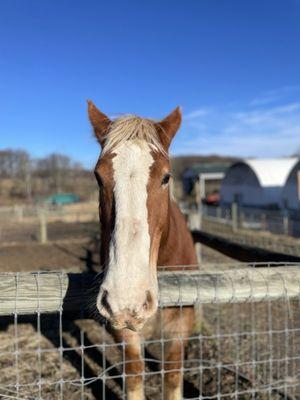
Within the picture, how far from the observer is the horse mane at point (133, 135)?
222 centimetres

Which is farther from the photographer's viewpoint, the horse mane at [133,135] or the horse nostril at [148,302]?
the horse mane at [133,135]

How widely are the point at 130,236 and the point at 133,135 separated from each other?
2.32 feet

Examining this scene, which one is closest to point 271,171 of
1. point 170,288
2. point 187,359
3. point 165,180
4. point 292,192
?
point 292,192

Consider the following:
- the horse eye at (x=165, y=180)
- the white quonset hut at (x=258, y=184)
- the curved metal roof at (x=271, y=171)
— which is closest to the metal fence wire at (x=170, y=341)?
the horse eye at (x=165, y=180)

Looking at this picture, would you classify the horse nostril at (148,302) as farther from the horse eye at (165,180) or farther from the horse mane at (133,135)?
the horse mane at (133,135)

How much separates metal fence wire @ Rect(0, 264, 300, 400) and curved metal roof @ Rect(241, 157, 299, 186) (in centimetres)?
2599

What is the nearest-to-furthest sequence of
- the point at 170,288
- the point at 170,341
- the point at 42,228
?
1. the point at 170,288
2. the point at 170,341
3. the point at 42,228

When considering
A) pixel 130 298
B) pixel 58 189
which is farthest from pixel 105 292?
pixel 58 189

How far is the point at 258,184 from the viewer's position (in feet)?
101

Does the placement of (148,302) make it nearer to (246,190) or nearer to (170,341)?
(170,341)

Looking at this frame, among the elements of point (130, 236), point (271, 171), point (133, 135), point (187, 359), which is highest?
point (271, 171)

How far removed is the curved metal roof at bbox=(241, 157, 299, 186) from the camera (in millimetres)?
30781

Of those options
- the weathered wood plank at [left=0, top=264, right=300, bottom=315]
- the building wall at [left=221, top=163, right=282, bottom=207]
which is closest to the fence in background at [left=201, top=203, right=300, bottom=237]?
the building wall at [left=221, top=163, right=282, bottom=207]

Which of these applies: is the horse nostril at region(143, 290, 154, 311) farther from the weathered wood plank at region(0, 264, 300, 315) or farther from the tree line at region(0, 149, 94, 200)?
the tree line at region(0, 149, 94, 200)
